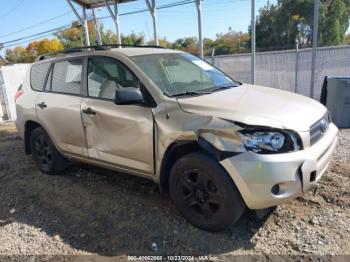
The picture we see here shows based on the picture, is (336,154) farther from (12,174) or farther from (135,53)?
(12,174)

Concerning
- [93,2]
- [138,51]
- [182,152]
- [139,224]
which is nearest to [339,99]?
[138,51]

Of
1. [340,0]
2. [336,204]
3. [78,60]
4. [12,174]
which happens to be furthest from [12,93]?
[340,0]

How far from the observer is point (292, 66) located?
889cm

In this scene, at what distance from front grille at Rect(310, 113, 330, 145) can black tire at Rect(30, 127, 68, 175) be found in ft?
11.2

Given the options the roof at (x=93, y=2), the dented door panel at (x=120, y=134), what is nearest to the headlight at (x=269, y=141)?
the dented door panel at (x=120, y=134)

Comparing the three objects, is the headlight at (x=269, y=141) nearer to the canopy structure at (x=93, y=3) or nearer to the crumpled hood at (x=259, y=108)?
the crumpled hood at (x=259, y=108)

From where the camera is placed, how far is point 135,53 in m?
3.84

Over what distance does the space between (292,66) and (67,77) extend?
665 cm

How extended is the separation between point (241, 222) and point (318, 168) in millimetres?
928

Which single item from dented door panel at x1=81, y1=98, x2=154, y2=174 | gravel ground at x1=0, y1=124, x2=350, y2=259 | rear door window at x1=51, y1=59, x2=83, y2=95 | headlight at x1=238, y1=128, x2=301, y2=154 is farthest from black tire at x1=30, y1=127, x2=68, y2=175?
headlight at x1=238, y1=128, x2=301, y2=154

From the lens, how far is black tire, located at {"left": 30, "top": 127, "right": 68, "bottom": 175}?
4668 millimetres

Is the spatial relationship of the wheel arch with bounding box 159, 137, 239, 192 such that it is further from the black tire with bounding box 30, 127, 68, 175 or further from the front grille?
the black tire with bounding box 30, 127, 68, 175

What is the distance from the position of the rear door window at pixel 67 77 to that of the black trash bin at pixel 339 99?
4942 millimetres

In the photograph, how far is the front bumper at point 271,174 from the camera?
2604 mm
